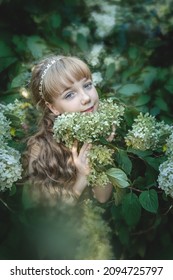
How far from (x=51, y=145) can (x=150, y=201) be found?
11.4 inches

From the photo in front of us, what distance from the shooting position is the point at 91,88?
4.23 ft

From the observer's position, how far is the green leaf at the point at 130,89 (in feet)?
5.10

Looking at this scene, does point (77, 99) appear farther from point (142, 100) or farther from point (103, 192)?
point (142, 100)

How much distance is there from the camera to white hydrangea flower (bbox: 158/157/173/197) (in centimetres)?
113

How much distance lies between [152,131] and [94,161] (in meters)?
0.18


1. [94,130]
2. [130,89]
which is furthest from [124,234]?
[94,130]

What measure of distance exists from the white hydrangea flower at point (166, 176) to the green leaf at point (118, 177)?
0.27 feet

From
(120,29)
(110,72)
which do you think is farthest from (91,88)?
(120,29)

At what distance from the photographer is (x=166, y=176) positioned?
3.74 feet

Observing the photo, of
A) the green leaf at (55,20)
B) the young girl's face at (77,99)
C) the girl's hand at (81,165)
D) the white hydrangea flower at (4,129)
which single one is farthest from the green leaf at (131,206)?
the green leaf at (55,20)

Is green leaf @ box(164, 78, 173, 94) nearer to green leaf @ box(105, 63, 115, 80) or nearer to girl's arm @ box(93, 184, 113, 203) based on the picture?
green leaf @ box(105, 63, 115, 80)

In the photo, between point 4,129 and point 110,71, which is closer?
point 4,129

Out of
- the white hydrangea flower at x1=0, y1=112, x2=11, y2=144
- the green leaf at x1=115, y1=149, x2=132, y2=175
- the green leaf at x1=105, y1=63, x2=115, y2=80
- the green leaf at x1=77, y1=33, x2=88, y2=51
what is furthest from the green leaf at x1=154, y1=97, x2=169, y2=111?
the white hydrangea flower at x1=0, y1=112, x2=11, y2=144
